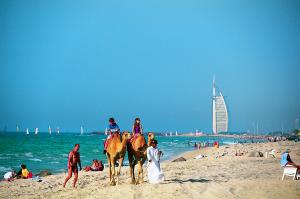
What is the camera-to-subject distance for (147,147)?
15203 millimetres

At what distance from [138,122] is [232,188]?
4.29 meters

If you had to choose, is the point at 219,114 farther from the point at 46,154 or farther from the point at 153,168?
the point at 153,168

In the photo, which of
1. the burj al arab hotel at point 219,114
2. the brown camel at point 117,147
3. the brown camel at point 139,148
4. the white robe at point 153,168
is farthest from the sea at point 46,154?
the burj al arab hotel at point 219,114

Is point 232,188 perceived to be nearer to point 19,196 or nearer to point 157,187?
point 157,187

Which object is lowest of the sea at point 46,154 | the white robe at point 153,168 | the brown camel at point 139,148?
the sea at point 46,154

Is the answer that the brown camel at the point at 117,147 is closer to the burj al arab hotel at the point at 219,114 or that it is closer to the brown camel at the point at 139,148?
the brown camel at the point at 139,148

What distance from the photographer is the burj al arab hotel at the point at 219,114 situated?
16300 cm

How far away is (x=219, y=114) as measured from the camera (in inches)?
6545

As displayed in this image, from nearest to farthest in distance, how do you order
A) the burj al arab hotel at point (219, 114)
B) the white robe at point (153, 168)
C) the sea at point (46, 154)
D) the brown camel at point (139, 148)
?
the white robe at point (153, 168), the brown camel at point (139, 148), the sea at point (46, 154), the burj al arab hotel at point (219, 114)

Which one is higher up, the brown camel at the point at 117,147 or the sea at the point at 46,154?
the brown camel at the point at 117,147

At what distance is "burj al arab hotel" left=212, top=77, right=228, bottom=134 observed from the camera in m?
163

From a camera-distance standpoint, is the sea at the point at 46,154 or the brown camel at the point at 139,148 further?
the sea at the point at 46,154

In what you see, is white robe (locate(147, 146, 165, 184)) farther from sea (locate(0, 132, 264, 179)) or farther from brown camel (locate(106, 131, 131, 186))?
sea (locate(0, 132, 264, 179))

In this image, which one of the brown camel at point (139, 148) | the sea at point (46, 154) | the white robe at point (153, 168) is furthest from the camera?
the sea at point (46, 154)
